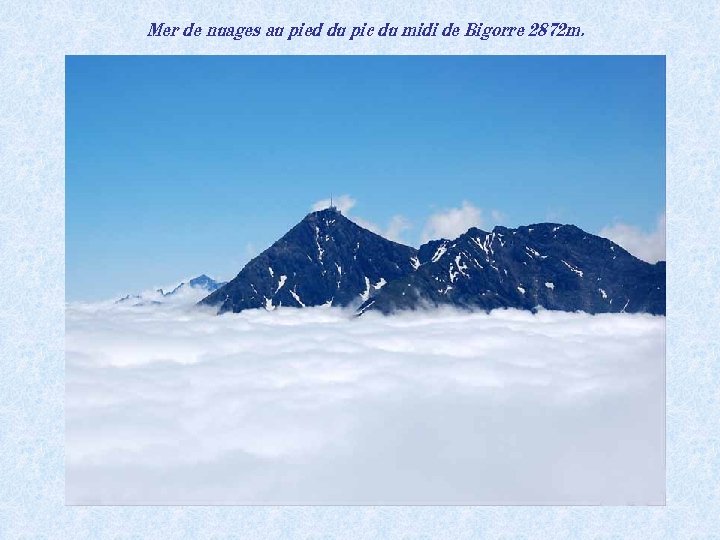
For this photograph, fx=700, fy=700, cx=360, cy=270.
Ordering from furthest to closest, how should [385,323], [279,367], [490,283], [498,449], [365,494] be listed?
[490,283], [385,323], [279,367], [498,449], [365,494]

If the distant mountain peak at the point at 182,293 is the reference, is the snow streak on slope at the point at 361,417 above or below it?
below

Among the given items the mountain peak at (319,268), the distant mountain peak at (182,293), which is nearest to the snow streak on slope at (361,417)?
the distant mountain peak at (182,293)

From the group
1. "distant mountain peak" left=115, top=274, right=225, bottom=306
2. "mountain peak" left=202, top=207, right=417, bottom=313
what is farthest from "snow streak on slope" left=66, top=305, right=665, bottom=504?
"mountain peak" left=202, top=207, right=417, bottom=313

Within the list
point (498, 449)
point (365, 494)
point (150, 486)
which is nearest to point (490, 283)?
point (498, 449)

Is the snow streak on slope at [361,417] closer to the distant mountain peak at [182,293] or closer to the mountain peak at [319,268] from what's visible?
the distant mountain peak at [182,293]

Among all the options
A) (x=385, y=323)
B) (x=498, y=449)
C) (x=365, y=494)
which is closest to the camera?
(x=365, y=494)

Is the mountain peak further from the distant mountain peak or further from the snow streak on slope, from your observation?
the snow streak on slope
